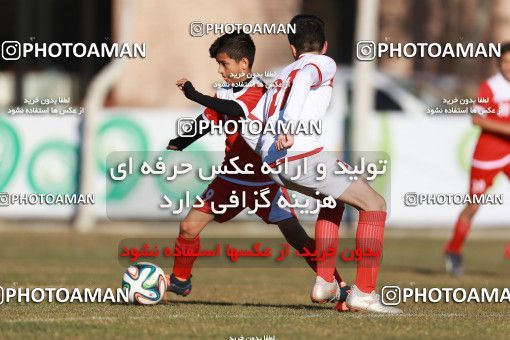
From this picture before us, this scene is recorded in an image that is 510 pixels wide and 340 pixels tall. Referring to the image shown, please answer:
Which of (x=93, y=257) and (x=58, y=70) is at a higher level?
(x=58, y=70)

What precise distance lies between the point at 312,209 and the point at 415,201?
4952mm

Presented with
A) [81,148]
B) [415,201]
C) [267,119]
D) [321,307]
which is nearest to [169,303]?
[321,307]

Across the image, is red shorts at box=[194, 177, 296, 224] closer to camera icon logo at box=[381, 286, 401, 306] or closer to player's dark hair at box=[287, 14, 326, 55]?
camera icon logo at box=[381, 286, 401, 306]

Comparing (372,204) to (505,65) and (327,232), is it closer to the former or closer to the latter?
(327,232)

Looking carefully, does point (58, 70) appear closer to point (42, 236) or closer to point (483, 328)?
point (42, 236)

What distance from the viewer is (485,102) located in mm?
14547

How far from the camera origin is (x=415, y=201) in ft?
51.7

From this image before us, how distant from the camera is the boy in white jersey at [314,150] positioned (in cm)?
981

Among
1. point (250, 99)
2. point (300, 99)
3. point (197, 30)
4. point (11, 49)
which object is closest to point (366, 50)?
point (197, 30)

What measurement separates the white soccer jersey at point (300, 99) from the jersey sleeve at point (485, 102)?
4841 mm

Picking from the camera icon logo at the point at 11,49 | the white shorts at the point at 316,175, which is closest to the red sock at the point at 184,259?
the white shorts at the point at 316,175

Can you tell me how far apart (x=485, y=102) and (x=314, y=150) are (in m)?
5.06

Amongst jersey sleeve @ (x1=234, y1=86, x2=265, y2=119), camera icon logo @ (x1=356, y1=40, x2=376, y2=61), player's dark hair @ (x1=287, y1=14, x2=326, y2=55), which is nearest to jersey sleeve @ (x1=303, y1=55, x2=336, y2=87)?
player's dark hair @ (x1=287, y1=14, x2=326, y2=55)

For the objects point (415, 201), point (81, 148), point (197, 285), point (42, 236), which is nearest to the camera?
point (197, 285)
